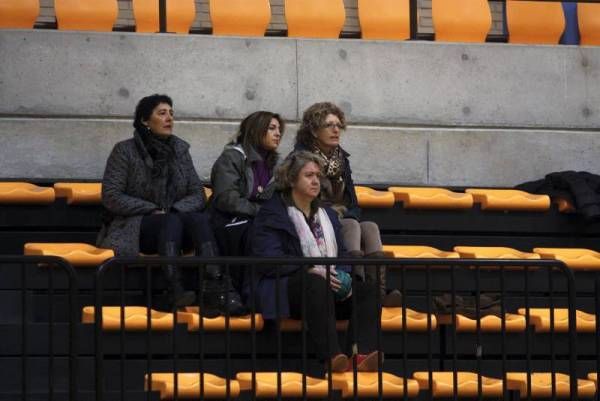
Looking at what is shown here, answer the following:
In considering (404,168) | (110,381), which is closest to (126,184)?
(110,381)

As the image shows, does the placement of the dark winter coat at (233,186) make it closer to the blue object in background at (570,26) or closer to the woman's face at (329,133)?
the woman's face at (329,133)

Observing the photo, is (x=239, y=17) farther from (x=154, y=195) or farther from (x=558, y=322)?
(x=558, y=322)

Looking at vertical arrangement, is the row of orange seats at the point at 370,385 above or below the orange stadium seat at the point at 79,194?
below

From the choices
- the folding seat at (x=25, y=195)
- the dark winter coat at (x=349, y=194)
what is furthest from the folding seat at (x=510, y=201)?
the folding seat at (x=25, y=195)

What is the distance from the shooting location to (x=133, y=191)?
12.1 metres

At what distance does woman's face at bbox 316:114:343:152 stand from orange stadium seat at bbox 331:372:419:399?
244 centimetres

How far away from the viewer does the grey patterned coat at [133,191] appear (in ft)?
38.7

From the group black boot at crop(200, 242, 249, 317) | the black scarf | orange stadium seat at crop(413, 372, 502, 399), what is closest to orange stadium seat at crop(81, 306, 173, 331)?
black boot at crop(200, 242, 249, 317)

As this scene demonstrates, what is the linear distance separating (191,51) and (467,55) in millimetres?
2211

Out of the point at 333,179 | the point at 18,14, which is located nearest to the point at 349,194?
the point at 333,179

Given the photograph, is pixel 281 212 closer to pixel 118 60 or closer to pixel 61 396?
pixel 61 396

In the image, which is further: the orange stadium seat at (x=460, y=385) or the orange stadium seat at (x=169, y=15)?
the orange stadium seat at (x=169, y=15)

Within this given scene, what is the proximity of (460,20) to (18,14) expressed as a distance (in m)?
3.55

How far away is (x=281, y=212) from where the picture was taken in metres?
11.3
